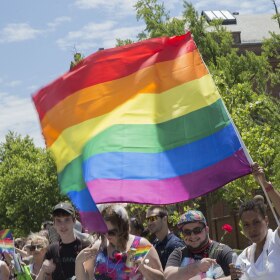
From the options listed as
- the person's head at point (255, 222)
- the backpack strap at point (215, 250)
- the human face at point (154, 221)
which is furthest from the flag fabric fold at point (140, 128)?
the human face at point (154, 221)

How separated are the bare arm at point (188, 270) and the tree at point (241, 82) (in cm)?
1602

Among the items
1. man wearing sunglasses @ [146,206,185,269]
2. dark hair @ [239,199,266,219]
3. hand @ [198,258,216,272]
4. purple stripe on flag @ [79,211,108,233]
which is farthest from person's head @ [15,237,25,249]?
dark hair @ [239,199,266,219]

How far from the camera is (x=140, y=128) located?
6246 millimetres

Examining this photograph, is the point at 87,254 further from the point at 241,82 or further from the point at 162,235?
the point at 241,82

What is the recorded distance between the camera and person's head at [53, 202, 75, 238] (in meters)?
7.39

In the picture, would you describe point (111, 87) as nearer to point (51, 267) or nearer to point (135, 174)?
point (135, 174)

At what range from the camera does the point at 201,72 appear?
246 inches

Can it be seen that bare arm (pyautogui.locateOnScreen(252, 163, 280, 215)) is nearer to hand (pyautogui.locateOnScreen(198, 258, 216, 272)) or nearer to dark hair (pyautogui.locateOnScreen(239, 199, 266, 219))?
dark hair (pyautogui.locateOnScreen(239, 199, 266, 219))

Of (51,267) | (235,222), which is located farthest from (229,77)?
(51,267)

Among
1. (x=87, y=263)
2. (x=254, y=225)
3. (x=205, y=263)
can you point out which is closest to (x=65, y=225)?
(x=87, y=263)

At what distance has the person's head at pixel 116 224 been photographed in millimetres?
6117

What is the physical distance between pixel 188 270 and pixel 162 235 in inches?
82.9

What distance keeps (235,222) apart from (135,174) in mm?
33480

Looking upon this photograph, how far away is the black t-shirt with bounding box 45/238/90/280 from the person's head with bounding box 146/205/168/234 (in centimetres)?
77
